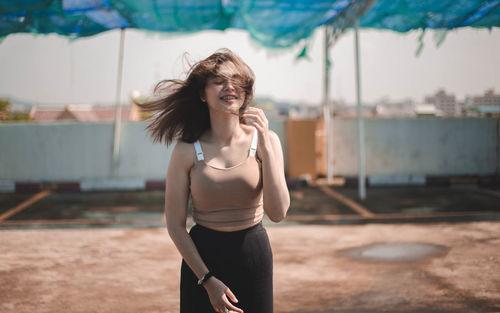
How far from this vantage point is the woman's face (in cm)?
177

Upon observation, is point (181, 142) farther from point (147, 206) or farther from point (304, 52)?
point (304, 52)

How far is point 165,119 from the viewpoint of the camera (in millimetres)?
1979

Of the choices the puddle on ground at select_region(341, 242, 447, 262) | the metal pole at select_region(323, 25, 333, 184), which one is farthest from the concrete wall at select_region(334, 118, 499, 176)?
the puddle on ground at select_region(341, 242, 447, 262)

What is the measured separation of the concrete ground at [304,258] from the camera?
3709 millimetres

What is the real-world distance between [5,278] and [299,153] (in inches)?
319

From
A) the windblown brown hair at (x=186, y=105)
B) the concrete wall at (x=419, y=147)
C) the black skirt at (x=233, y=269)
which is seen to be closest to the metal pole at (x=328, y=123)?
the concrete wall at (x=419, y=147)

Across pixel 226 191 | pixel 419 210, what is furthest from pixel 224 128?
pixel 419 210

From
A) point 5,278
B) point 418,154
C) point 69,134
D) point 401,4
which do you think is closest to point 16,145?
point 69,134

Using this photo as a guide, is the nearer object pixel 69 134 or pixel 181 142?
pixel 181 142

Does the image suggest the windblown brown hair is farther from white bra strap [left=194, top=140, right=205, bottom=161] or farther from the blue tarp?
the blue tarp

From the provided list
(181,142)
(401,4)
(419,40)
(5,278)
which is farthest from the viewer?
(419,40)

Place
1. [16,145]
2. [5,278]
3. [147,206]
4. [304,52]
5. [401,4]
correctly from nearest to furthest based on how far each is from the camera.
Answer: [5,278], [401,4], [147,206], [304,52], [16,145]

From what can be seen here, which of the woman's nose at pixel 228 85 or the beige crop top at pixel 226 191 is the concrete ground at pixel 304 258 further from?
the woman's nose at pixel 228 85

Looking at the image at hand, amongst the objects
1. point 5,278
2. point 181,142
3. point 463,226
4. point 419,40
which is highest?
point 419,40
